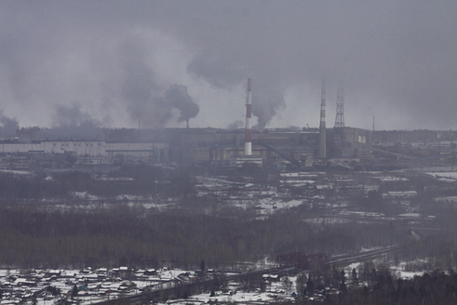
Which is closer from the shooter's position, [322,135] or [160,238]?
[160,238]

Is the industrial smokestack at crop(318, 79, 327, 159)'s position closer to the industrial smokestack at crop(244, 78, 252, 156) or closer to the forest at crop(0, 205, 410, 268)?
the industrial smokestack at crop(244, 78, 252, 156)

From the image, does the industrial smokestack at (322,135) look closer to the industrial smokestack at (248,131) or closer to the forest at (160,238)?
the industrial smokestack at (248,131)

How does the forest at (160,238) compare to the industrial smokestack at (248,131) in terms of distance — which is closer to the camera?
the forest at (160,238)

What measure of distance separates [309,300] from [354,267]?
2.71m

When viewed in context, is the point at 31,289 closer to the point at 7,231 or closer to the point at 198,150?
the point at 7,231

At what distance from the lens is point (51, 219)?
1881 centimetres

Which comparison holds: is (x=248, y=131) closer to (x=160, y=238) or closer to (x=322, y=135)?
(x=322, y=135)

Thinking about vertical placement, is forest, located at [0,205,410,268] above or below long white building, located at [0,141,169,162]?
below

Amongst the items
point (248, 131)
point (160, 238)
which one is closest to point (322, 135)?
point (248, 131)

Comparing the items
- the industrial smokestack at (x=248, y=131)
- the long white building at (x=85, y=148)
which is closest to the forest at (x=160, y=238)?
the industrial smokestack at (x=248, y=131)

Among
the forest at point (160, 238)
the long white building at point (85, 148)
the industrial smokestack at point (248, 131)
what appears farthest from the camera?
the long white building at point (85, 148)

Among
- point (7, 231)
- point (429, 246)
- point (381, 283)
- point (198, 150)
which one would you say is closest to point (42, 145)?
point (198, 150)

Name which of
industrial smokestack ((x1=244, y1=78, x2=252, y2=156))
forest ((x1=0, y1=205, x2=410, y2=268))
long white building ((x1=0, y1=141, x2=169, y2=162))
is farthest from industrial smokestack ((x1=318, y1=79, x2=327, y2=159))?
forest ((x1=0, y1=205, x2=410, y2=268))

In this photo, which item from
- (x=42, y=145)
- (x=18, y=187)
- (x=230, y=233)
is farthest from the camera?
(x=42, y=145)
